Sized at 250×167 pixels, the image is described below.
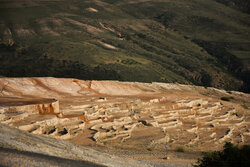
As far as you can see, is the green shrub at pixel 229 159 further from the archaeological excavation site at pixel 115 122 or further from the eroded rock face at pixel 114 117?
the eroded rock face at pixel 114 117

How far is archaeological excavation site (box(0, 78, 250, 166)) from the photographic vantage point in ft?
74.4

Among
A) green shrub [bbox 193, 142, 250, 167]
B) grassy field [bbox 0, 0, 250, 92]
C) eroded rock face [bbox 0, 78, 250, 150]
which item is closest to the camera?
green shrub [bbox 193, 142, 250, 167]

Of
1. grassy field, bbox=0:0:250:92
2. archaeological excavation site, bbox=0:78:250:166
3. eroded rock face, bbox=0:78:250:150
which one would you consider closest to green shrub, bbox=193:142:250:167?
archaeological excavation site, bbox=0:78:250:166

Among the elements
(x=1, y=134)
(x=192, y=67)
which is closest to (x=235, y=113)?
(x=1, y=134)

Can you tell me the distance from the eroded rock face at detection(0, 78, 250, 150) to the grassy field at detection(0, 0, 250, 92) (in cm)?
2960

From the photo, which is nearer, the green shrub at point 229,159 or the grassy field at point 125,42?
the green shrub at point 229,159

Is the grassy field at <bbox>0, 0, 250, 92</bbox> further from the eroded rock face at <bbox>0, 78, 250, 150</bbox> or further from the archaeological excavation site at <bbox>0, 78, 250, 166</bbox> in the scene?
the archaeological excavation site at <bbox>0, 78, 250, 166</bbox>

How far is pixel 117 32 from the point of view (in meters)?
137

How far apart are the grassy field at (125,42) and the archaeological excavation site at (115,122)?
102ft

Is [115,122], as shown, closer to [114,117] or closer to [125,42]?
[114,117]

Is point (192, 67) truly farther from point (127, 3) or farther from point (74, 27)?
point (127, 3)

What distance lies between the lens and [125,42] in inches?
4845

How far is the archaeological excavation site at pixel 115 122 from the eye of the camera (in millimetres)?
22672

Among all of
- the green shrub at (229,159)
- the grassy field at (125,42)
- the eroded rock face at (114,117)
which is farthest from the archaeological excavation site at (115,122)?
the grassy field at (125,42)
